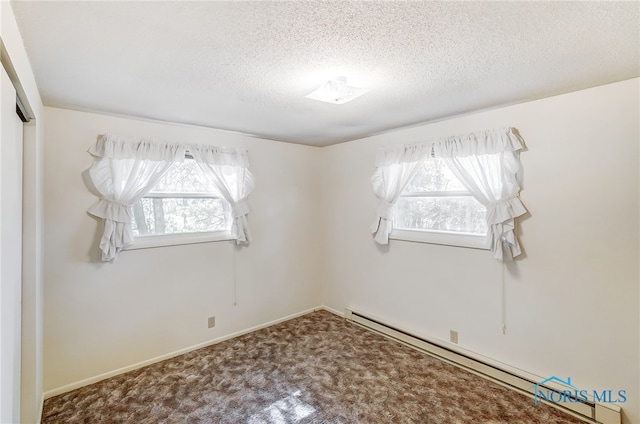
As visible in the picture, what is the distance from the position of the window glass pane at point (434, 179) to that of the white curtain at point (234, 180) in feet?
6.29

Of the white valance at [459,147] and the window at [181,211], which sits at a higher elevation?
the white valance at [459,147]

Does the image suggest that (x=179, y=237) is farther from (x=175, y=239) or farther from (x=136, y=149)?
(x=136, y=149)

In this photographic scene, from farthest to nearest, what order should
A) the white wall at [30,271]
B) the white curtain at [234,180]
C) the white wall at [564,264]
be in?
1. the white curtain at [234,180]
2. the white wall at [564,264]
3. the white wall at [30,271]

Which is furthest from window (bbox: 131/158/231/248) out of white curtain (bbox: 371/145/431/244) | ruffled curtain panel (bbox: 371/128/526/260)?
ruffled curtain panel (bbox: 371/128/526/260)

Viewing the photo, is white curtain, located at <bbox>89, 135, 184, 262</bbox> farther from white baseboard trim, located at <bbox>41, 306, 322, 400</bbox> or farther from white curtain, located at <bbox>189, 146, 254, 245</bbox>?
white baseboard trim, located at <bbox>41, 306, 322, 400</bbox>

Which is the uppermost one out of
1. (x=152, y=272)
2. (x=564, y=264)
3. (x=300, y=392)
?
(x=564, y=264)

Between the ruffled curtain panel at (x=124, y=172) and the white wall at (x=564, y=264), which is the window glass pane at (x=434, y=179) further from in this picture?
the ruffled curtain panel at (x=124, y=172)

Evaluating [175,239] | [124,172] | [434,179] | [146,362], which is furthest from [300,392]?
[124,172]

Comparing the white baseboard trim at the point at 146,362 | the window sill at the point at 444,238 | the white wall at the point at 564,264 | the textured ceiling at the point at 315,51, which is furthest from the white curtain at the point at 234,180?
the white wall at the point at 564,264

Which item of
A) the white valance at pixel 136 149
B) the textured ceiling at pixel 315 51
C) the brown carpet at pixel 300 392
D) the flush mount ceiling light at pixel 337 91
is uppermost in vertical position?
the textured ceiling at pixel 315 51

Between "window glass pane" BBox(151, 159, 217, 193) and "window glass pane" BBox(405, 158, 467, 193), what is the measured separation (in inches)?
90.5

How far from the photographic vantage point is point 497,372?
97.8 inches

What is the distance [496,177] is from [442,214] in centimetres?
64

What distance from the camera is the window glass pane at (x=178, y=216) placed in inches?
112
